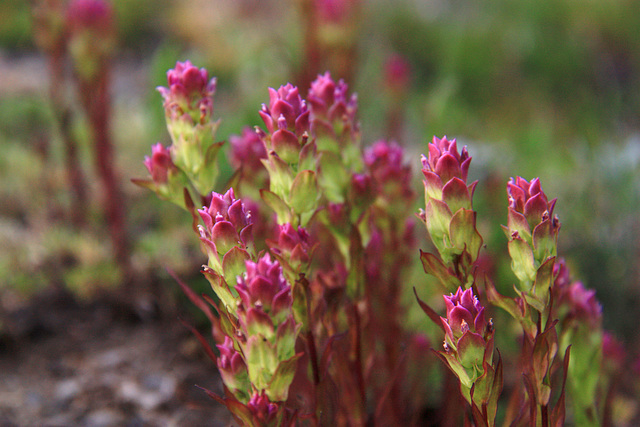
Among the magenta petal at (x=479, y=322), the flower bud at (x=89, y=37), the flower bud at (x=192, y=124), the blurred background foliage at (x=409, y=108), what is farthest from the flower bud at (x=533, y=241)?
the flower bud at (x=89, y=37)

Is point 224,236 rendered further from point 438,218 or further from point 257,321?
point 438,218

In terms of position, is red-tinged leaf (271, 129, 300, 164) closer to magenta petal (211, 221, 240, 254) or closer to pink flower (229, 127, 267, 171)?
magenta petal (211, 221, 240, 254)

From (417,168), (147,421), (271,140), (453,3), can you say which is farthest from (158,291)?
(453,3)

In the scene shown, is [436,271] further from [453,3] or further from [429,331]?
[453,3]

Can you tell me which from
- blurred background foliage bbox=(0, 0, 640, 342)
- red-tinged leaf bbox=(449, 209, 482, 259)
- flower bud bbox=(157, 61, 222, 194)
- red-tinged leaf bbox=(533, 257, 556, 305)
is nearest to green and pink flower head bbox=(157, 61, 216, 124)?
flower bud bbox=(157, 61, 222, 194)

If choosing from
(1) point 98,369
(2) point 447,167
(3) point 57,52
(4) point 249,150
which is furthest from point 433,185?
(3) point 57,52
